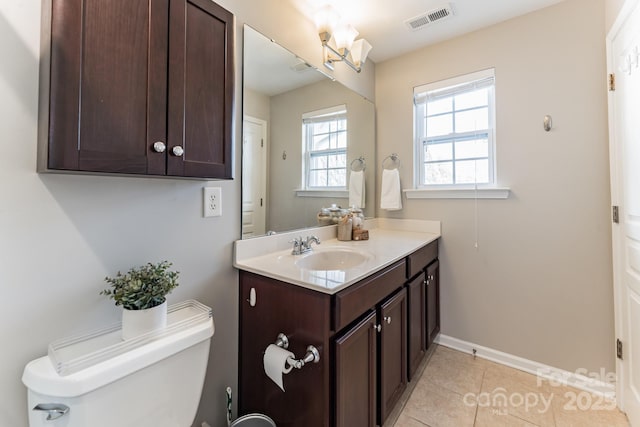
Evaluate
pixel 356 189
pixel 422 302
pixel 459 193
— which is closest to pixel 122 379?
pixel 422 302

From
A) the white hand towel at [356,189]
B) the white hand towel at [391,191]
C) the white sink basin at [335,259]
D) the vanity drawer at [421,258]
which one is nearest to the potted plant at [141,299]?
the white sink basin at [335,259]

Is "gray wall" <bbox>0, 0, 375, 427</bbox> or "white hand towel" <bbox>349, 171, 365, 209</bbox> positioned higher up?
"white hand towel" <bbox>349, 171, 365, 209</bbox>

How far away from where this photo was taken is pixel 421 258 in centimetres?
182

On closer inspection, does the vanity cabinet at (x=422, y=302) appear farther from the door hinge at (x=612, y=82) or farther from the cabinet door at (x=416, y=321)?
the door hinge at (x=612, y=82)

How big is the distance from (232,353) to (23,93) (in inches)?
47.9

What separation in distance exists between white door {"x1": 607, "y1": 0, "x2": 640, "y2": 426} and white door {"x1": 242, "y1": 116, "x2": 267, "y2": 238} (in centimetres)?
179

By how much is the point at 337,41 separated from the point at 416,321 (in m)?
1.88

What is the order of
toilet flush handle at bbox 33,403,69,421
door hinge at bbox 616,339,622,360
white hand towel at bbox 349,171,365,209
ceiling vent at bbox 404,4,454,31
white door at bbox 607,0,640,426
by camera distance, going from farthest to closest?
white hand towel at bbox 349,171,365,209
ceiling vent at bbox 404,4,454,31
door hinge at bbox 616,339,622,360
white door at bbox 607,0,640,426
toilet flush handle at bbox 33,403,69,421

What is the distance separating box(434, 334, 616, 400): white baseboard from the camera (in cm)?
163

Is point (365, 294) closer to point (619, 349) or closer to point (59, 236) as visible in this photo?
point (59, 236)

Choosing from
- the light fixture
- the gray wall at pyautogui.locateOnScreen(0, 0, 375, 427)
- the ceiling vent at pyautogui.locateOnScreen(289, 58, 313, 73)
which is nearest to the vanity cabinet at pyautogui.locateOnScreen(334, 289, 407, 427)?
the gray wall at pyautogui.locateOnScreen(0, 0, 375, 427)

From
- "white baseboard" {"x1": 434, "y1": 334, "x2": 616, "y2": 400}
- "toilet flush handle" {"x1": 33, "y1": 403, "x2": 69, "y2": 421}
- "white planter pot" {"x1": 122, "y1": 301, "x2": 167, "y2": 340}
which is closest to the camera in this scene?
"toilet flush handle" {"x1": 33, "y1": 403, "x2": 69, "y2": 421}

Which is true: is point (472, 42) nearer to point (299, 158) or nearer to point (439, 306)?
point (299, 158)

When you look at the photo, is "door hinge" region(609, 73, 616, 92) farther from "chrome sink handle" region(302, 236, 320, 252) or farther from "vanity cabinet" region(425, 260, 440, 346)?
"chrome sink handle" region(302, 236, 320, 252)
